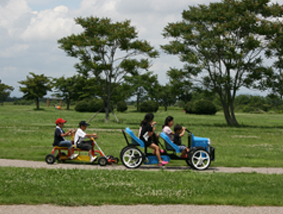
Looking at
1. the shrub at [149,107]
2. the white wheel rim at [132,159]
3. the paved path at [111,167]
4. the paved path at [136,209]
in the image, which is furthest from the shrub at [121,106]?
the paved path at [136,209]

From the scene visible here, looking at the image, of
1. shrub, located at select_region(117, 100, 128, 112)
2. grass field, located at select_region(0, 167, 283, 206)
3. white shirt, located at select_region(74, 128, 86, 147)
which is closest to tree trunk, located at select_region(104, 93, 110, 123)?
white shirt, located at select_region(74, 128, 86, 147)

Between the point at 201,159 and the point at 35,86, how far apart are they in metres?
56.2

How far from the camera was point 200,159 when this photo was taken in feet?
31.4

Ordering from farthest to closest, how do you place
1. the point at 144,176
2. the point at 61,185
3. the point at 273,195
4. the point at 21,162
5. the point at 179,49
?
the point at 179,49, the point at 21,162, the point at 144,176, the point at 61,185, the point at 273,195

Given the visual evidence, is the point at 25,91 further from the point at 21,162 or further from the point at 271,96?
the point at 21,162

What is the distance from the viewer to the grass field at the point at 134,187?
5930 mm

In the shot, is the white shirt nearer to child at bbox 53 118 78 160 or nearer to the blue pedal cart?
child at bbox 53 118 78 160

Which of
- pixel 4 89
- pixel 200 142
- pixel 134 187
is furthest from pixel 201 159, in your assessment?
pixel 4 89

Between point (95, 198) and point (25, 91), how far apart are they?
58871 millimetres

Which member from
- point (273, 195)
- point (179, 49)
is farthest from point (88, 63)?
point (273, 195)

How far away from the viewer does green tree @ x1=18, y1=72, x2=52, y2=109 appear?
2411 inches

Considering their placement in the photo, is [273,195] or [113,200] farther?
[273,195]

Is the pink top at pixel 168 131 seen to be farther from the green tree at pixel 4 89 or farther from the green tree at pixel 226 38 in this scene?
the green tree at pixel 4 89

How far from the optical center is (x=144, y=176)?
808 cm
